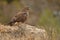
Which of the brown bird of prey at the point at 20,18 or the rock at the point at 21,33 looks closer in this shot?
the rock at the point at 21,33

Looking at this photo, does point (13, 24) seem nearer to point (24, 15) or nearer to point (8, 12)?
point (24, 15)

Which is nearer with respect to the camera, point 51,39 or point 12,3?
point 51,39

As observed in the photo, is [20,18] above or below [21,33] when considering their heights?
below

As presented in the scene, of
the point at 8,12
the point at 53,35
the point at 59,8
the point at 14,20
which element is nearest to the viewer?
the point at 53,35

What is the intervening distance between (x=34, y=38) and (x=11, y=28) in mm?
868

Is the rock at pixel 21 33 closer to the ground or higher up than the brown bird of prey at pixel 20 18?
higher up

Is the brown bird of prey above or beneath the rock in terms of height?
beneath

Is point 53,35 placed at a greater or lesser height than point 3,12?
greater

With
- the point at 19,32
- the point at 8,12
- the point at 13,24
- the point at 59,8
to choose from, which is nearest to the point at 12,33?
the point at 19,32

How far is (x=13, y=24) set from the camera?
13.4 metres

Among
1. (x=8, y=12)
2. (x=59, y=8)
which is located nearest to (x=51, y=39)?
(x=8, y=12)

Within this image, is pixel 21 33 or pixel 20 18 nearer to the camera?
pixel 21 33

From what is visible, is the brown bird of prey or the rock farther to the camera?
the brown bird of prey

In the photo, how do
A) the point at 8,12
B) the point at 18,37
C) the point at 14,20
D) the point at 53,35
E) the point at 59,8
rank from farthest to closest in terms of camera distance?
the point at 59,8 < the point at 8,12 < the point at 14,20 < the point at 53,35 < the point at 18,37
